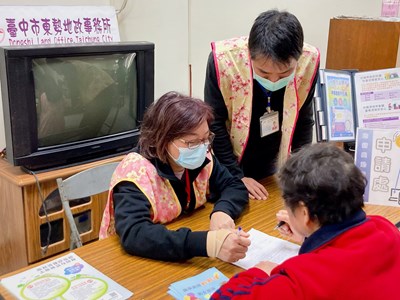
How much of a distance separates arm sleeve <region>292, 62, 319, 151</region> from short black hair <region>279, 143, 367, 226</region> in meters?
0.92

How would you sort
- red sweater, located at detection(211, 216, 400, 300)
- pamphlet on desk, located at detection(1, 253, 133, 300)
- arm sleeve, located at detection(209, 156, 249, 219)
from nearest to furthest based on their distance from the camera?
1. red sweater, located at detection(211, 216, 400, 300)
2. pamphlet on desk, located at detection(1, 253, 133, 300)
3. arm sleeve, located at detection(209, 156, 249, 219)

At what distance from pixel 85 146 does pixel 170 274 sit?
1.37m

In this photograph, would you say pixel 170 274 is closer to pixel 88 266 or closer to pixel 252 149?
pixel 88 266

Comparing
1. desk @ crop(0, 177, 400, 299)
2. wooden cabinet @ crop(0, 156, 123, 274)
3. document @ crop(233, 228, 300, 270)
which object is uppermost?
desk @ crop(0, 177, 400, 299)

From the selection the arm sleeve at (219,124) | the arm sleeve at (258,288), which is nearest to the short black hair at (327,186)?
the arm sleeve at (258,288)

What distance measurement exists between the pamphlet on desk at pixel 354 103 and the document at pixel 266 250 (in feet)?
2.01

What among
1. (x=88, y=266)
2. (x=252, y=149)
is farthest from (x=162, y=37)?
(x=88, y=266)

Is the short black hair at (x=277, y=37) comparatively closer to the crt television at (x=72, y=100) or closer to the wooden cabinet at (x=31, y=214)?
the crt television at (x=72, y=100)

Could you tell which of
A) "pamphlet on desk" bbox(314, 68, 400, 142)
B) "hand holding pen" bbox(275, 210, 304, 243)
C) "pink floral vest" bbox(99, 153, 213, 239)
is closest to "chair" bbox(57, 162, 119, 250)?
"pink floral vest" bbox(99, 153, 213, 239)

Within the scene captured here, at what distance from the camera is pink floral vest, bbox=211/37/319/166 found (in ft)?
5.52

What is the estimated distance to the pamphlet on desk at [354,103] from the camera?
6.05 feet

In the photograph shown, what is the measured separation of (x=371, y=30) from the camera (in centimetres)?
269

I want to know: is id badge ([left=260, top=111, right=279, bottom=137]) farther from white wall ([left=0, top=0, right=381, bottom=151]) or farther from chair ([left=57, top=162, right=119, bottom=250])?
white wall ([left=0, top=0, right=381, bottom=151])

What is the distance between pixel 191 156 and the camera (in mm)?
1408
